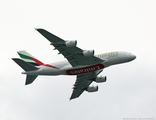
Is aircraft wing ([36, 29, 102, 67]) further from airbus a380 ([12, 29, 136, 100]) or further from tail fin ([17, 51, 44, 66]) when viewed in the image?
tail fin ([17, 51, 44, 66])

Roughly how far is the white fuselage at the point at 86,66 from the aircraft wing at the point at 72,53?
1.27 metres

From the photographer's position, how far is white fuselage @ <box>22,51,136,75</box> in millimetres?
70000

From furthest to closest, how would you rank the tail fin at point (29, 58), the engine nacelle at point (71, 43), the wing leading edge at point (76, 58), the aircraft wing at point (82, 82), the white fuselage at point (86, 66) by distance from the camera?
the aircraft wing at point (82, 82)
the tail fin at point (29, 58)
the white fuselage at point (86, 66)
the engine nacelle at point (71, 43)
the wing leading edge at point (76, 58)

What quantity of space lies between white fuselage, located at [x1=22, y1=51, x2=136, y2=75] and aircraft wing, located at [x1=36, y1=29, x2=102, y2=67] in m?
1.27

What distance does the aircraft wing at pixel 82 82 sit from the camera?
76375 millimetres

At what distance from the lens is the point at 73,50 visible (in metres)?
67.9

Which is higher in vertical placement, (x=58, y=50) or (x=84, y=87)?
(x=58, y=50)

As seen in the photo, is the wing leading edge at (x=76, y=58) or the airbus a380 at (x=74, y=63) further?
the airbus a380 at (x=74, y=63)

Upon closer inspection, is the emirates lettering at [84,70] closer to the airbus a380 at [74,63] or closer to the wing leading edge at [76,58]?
the airbus a380 at [74,63]

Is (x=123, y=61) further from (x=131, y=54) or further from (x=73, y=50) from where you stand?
(x=73, y=50)

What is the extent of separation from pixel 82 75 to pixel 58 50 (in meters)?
11.6

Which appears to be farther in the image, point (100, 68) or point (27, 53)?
point (27, 53)

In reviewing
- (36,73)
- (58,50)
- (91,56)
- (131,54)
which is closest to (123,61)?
(131,54)

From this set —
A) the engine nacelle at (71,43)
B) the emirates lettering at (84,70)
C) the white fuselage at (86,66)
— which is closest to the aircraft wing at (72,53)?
the engine nacelle at (71,43)
